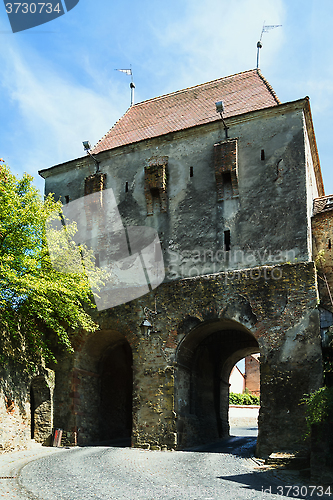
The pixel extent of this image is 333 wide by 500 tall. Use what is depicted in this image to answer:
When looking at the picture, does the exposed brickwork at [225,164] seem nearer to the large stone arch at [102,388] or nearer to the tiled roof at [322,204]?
the tiled roof at [322,204]

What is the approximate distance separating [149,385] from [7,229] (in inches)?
246

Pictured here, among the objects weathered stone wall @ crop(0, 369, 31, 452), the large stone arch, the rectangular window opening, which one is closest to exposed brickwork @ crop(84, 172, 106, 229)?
the large stone arch

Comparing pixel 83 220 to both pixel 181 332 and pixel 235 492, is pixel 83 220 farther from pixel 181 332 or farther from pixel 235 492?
pixel 235 492

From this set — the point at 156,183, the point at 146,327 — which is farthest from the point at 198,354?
the point at 156,183

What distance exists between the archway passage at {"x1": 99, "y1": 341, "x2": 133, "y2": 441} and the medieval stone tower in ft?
0.24

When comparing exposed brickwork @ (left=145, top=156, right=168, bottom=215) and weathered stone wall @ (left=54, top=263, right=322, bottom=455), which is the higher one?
exposed brickwork @ (left=145, top=156, right=168, bottom=215)

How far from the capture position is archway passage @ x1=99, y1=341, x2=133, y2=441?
1759 centimetres

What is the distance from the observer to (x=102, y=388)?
57.5 feet

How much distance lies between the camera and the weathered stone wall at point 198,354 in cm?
1295

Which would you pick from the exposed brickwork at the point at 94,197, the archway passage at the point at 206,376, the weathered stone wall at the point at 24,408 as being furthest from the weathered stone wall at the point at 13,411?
the exposed brickwork at the point at 94,197

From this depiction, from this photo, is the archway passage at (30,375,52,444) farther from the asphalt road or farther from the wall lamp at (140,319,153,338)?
the wall lamp at (140,319,153,338)

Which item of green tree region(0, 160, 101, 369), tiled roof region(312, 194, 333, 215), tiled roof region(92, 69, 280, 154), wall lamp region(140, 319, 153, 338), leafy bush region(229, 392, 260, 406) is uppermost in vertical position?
tiled roof region(92, 69, 280, 154)

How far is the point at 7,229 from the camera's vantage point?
13672 mm

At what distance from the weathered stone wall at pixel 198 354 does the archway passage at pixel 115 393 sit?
0.47m
